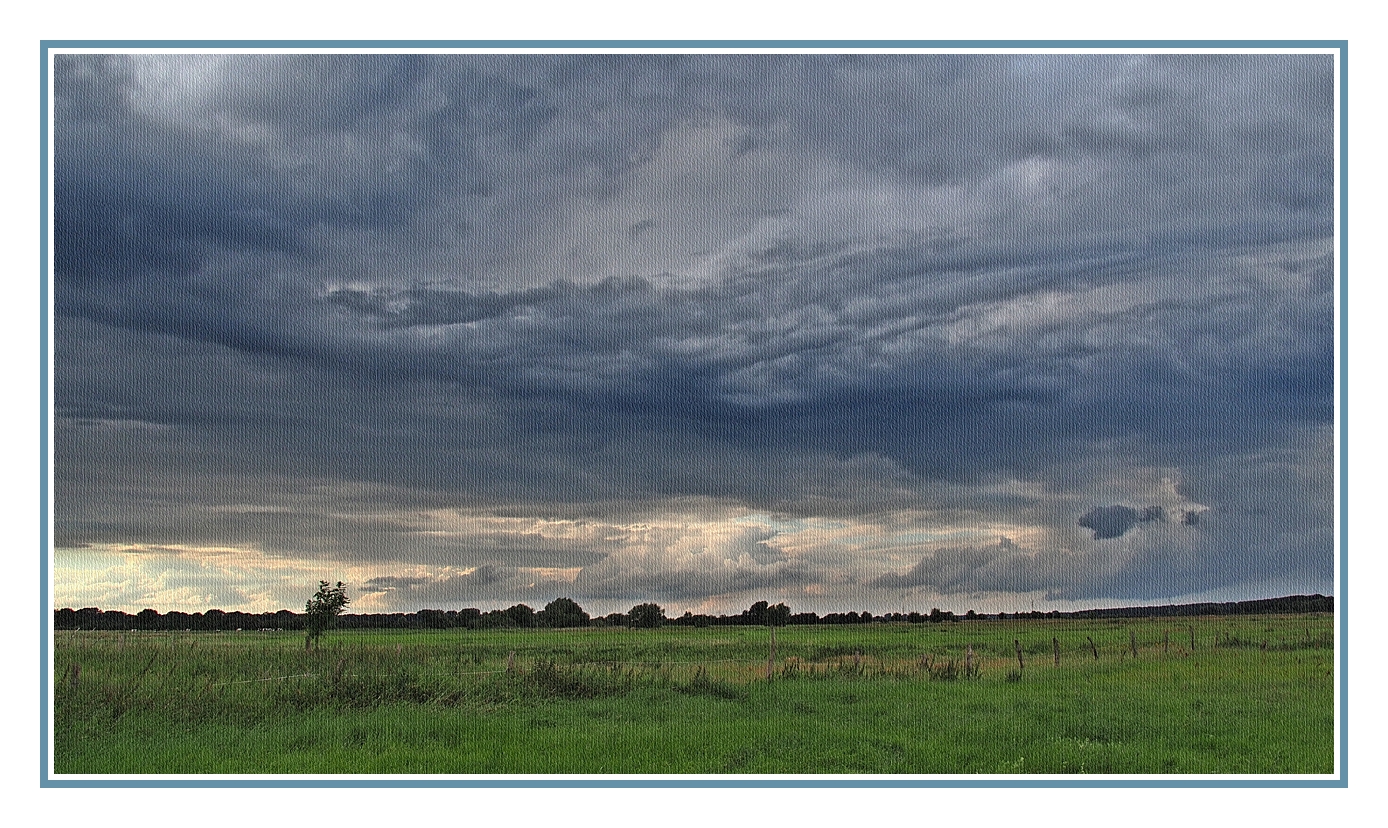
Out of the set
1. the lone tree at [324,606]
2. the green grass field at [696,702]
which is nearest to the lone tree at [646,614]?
the green grass field at [696,702]

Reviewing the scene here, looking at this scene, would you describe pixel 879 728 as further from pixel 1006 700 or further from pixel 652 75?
pixel 652 75

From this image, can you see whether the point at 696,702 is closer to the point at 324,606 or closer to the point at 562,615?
the point at 562,615

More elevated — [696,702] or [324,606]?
[324,606]

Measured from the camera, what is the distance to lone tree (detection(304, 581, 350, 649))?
11.9 meters

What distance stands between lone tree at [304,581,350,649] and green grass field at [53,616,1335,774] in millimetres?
386

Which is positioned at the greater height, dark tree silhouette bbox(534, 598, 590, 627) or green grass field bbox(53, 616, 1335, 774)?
dark tree silhouette bbox(534, 598, 590, 627)

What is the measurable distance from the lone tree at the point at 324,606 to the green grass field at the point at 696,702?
386 millimetres

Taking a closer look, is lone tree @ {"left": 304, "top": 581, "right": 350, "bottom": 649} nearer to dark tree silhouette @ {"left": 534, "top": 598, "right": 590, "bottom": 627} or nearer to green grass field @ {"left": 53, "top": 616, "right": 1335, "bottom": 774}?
green grass field @ {"left": 53, "top": 616, "right": 1335, "bottom": 774}

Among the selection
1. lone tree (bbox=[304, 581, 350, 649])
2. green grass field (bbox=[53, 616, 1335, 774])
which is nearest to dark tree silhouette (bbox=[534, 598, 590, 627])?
green grass field (bbox=[53, 616, 1335, 774])

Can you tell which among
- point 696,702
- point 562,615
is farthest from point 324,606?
point 696,702

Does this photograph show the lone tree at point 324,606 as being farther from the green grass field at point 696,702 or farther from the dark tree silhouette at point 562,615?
the dark tree silhouette at point 562,615

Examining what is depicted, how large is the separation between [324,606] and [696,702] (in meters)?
6.24

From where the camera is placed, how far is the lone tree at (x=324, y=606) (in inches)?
468

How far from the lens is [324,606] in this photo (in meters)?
12.1
